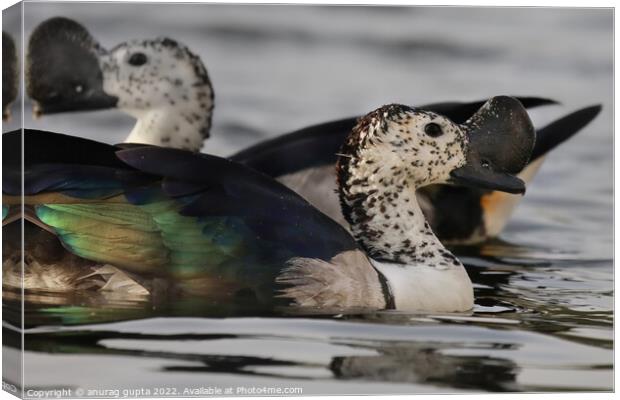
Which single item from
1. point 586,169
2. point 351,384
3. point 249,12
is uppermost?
point 249,12

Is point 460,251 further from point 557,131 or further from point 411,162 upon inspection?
point 411,162

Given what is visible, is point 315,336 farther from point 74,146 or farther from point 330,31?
point 330,31

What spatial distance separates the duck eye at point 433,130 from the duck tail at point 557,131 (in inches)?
82.6

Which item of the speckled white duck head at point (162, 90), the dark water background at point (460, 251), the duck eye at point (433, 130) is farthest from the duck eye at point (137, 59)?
the duck eye at point (433, 130)

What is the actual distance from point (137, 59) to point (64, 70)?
0.69 metres

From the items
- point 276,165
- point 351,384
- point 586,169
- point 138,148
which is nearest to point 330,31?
point 276,165

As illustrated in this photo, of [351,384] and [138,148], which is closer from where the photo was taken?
[351,384]

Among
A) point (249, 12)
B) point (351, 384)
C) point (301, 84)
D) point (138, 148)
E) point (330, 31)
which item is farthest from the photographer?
point (301, 84)

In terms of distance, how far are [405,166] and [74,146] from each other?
141 centimetres

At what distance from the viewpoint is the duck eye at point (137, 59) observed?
1120 cm

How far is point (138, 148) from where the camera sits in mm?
9570

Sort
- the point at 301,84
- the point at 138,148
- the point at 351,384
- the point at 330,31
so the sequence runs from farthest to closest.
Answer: the point at 301,84, the point at 330,31, the point at 138,148, the point at 351,384

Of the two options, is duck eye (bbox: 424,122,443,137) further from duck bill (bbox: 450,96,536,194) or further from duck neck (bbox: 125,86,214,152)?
duck neck (bbox: 125,86,214,152)

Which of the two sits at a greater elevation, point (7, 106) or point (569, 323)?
point (7, 106)
